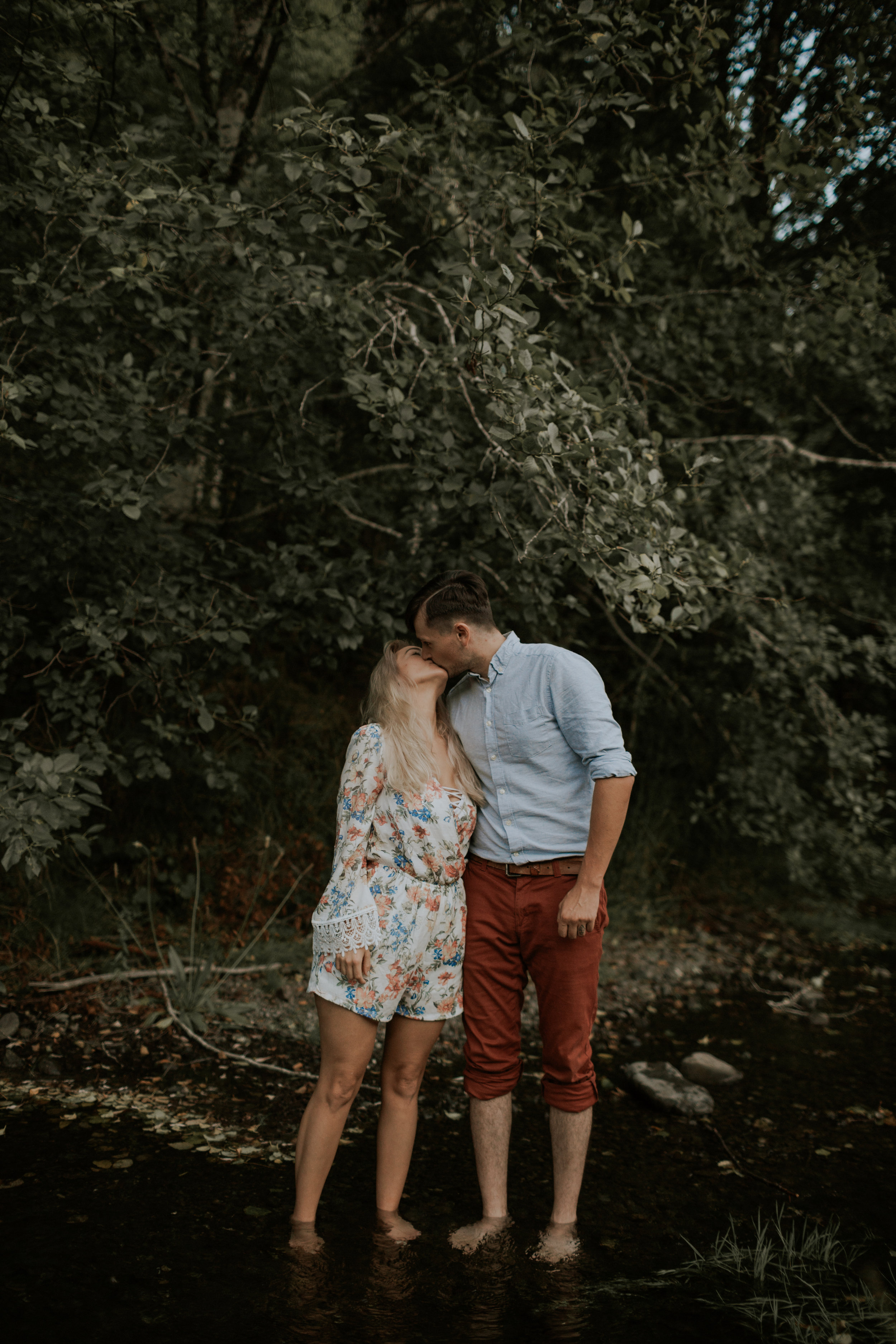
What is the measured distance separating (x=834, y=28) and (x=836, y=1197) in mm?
6145

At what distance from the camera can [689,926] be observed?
718 cm

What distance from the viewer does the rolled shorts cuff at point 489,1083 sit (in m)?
2.99

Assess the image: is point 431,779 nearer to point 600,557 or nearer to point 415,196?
point 600,557

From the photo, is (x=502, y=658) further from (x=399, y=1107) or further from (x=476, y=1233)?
(x=476, y=1233)

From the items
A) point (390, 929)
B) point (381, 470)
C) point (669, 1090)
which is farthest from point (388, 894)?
point (381, 470)

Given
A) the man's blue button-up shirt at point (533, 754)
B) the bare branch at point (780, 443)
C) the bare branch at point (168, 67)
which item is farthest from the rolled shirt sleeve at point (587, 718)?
the bare branch at point (168, 67)

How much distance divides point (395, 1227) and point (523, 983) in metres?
0.81

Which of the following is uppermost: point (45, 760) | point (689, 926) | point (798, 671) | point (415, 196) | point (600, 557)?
point (415, 196)

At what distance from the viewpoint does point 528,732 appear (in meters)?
2.92

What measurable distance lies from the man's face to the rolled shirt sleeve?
0.91ft

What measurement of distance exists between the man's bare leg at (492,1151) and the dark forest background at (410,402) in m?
Result: 1.67

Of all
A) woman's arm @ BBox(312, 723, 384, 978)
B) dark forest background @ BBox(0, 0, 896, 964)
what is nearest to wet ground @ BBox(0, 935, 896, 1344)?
woman's arm @ BBox(312, 723, 384, 978)

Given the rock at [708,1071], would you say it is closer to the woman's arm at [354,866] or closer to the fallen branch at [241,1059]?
the fallen branch at [241,1059]

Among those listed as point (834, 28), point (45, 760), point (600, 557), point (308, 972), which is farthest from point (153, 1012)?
point (834, 28)
